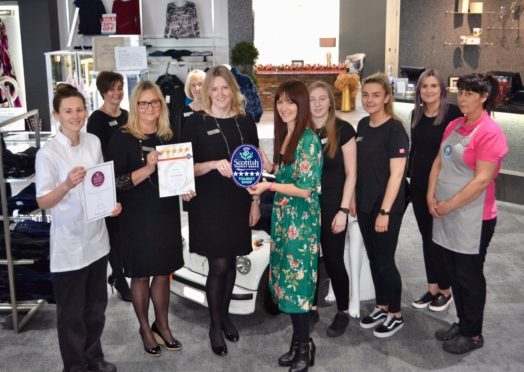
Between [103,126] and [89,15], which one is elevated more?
[89,15]

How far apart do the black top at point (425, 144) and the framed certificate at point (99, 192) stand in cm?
188

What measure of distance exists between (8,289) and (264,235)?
165 cm

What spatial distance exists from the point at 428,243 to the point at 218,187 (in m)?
1.52

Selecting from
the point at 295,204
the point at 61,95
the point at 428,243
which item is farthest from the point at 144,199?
the point at 428,243

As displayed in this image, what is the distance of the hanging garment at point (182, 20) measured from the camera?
927 cm

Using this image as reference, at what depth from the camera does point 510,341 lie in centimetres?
363

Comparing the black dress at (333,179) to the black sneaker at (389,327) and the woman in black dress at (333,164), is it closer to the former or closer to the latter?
the woman in black dress at (333,164)

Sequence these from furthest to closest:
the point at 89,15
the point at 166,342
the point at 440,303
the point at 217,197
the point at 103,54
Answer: the point at 89,15
the point at 103,54
the point at 440,303
the point at 166,342
the point at 217,197

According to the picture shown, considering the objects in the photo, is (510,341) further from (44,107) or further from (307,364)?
(44,107)

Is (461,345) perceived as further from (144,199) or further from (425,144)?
(144,199)

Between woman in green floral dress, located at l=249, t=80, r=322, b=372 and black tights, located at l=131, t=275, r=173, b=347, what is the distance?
63 cm

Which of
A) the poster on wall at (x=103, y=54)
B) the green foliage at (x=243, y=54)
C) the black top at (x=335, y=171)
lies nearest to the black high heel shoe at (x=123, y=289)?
the black top at (x=335, y=171)

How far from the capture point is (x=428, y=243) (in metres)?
3.98

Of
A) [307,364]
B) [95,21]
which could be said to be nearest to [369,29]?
[95,21]
